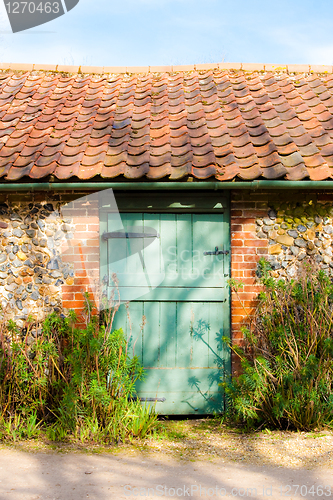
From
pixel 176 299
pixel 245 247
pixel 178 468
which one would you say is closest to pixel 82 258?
pixel 176 299

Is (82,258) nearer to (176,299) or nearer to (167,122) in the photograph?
(176,299)

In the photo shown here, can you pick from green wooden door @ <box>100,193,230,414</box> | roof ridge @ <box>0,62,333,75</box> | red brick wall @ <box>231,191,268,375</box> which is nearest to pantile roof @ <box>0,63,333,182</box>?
roof ridge @ <box>0,62,333,75</box>

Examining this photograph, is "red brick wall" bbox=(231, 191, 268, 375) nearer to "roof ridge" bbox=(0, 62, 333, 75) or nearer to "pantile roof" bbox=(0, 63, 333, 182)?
"pantile roof" bbox=(0, 63, 333, 182)

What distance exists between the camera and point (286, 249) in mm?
4238

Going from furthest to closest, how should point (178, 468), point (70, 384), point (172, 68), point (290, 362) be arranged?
1. point (172, 68)
2. point (290, 362)
3. point (70, 384)
4. point (178, 468)

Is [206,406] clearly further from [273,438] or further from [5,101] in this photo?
[5,101]

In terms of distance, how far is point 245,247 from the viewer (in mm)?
4203

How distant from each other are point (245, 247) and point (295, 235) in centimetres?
55

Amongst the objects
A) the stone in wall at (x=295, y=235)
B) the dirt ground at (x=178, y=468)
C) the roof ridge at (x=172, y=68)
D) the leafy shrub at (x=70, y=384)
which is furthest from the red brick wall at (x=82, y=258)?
the roof ridge at (x=172, y=68)

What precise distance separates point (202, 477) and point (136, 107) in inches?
163

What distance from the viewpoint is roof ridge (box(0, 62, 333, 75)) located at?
5980 mm

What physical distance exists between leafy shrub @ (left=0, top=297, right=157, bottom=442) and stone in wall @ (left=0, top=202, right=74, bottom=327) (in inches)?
8.7

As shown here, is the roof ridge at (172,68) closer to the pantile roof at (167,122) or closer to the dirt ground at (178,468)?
the pantile roof at (167,122)

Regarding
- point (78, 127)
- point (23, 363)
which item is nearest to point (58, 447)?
point (23, 363)
